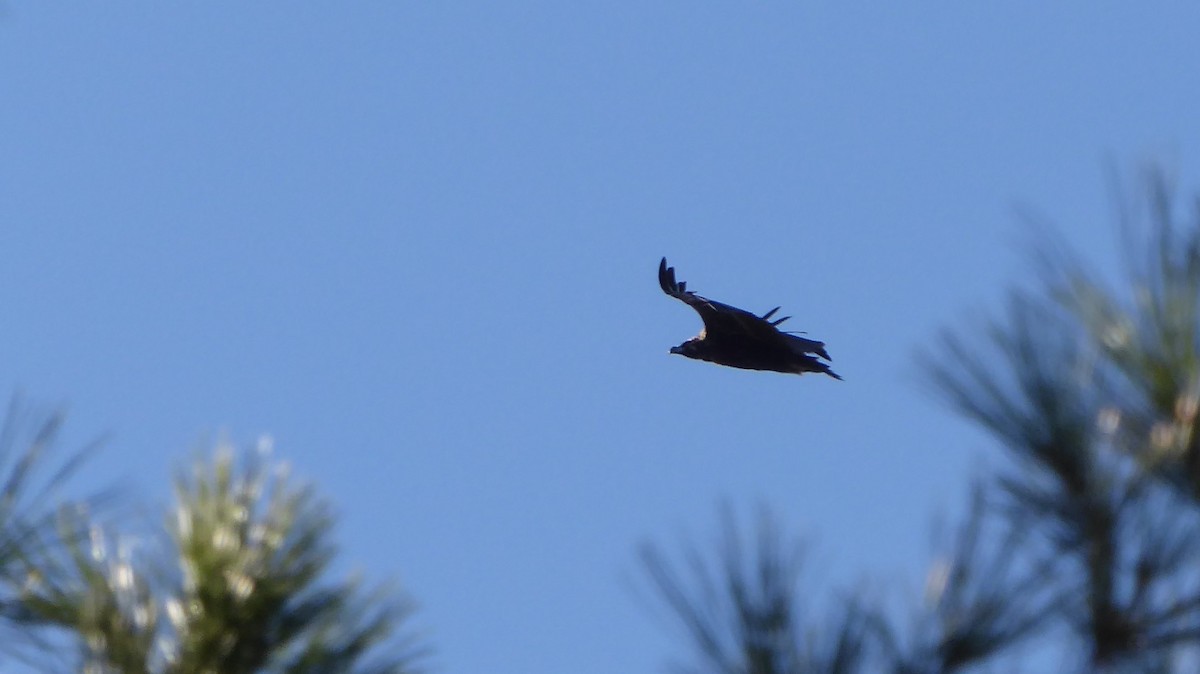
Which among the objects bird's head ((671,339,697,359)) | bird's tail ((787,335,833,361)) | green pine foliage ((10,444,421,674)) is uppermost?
bird's head ((671,339,697,359))

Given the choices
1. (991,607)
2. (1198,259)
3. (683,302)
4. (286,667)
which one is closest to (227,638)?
(286,667)

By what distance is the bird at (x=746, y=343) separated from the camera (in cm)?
686

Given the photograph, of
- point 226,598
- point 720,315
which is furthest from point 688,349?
point 226,598

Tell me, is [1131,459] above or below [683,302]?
below

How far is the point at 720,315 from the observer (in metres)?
7.31

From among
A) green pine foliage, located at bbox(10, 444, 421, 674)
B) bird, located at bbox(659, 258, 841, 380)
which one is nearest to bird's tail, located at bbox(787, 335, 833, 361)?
bird, located at bbox(659, 258, 841, 380)

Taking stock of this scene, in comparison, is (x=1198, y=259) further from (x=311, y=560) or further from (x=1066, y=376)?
(x=311, y=560)

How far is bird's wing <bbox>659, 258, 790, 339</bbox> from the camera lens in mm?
6949

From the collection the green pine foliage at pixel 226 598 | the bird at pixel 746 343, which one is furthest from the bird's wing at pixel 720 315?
the green pine foliage at pixel 226 598

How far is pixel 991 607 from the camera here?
8.81 feet

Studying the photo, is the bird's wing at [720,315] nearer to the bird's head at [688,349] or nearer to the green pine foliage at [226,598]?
the bird's head at [688,349]

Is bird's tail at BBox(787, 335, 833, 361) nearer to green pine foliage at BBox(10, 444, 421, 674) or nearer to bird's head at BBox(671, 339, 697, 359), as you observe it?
bird's head at BBox(671, 339, 697, 359)

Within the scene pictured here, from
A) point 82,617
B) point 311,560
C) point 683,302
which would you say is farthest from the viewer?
point 683,302

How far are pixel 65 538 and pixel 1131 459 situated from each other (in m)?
2.07
